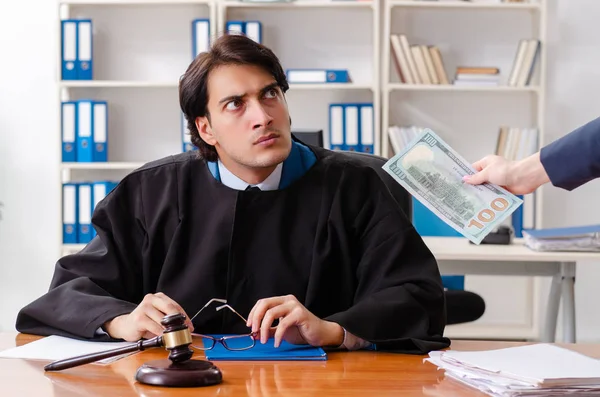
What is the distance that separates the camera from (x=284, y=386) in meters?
1.31

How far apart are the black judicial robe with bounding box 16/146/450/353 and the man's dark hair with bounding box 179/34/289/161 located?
19cm

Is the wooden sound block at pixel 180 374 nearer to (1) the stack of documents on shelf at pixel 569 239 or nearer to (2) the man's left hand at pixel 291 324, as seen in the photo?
(2) the man's left hand at pixel 291 324

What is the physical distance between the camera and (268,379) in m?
1.36

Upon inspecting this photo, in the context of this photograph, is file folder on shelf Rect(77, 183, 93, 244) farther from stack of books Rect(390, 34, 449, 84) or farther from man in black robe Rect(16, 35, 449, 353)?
man in black robe Rect(16, 35, 449, 353)

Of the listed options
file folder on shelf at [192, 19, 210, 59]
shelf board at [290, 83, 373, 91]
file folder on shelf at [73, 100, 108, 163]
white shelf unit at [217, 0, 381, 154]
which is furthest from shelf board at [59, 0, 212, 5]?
shelf board at [290, 83, 373, 91]

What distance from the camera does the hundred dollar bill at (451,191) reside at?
173 cm

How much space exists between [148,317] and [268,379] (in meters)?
0.36

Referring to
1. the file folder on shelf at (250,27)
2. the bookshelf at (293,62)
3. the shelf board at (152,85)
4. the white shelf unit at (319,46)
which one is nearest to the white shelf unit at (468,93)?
the bookshelf at (293,62)

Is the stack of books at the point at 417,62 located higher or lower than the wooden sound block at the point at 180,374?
higher

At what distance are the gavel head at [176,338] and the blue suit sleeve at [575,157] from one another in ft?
2.84

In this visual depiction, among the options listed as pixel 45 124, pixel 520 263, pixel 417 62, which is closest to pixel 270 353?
pixel 520 263

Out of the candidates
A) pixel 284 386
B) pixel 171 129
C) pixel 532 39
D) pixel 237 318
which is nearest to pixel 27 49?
pixel 171 129

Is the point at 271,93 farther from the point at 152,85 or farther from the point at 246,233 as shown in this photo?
the point at 152,85

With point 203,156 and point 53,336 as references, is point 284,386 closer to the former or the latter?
point 53,336
